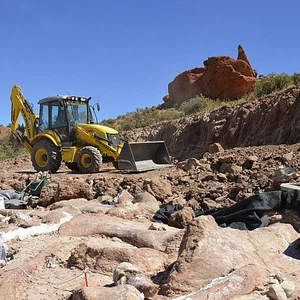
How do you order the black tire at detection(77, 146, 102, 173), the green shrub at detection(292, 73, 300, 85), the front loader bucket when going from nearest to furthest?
1. the front loader bucket
2. the black tire at detection(77, 146, 102, 173)
3. the green shrub at detection(292, 73, 300, 85)

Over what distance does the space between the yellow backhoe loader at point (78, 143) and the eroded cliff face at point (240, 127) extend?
4.41 m

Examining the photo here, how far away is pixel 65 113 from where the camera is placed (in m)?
13.7

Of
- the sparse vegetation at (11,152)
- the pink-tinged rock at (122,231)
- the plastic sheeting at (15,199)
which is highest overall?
the sparse vegetation at (11,152)

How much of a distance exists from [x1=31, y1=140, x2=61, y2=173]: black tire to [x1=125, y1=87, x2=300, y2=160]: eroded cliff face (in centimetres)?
673

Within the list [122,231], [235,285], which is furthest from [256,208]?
[235,285]

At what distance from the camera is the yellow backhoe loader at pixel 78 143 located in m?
13.4

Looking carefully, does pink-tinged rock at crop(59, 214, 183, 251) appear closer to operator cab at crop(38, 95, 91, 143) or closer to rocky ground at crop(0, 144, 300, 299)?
rocky ground at crop(0, 144, 300, 299)

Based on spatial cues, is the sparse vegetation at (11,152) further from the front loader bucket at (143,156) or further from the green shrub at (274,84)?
the front loader bucket at (143,156)

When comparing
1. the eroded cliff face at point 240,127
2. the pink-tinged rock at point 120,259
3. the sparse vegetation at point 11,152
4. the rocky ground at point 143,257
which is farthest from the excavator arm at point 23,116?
the sparse vegetation at point 11,152

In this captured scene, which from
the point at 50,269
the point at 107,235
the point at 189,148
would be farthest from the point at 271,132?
the point at 50,269

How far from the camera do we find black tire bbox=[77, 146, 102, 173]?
43.2ft

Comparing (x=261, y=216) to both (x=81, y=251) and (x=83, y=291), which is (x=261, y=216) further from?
(x=83, y=291)

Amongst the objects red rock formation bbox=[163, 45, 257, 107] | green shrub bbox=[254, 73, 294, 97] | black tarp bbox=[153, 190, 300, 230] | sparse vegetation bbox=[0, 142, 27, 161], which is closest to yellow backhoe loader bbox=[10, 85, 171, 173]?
black tarp bbox=[153, 190, 300, 230]

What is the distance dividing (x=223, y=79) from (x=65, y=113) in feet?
80.0
